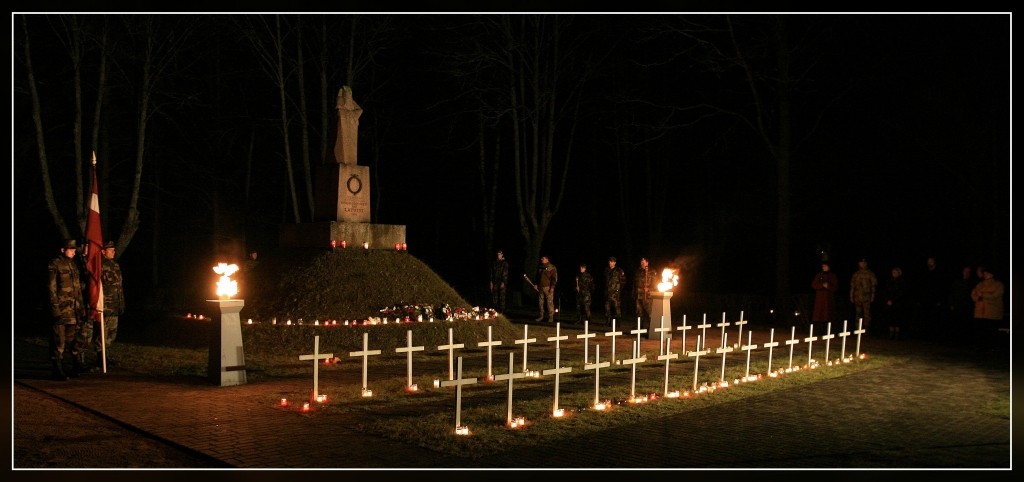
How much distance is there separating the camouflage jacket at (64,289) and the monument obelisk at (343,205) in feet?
24.1

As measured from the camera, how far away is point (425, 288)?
63.5ft

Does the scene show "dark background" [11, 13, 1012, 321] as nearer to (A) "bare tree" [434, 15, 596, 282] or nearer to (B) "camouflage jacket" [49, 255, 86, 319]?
(A) "bare tree" [434, 15, 596, 282]

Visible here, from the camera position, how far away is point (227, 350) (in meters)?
12.1

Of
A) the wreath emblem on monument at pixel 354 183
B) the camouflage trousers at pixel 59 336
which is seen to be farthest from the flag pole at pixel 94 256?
the wreath emblem on monument at pixel 354 183

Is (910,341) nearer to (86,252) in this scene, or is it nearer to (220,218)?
(86,252)

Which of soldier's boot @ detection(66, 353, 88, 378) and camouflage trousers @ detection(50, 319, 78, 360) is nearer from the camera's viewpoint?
camouflage trousers @ detection(50, 319, 78, 360)

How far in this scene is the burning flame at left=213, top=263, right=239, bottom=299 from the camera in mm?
12383

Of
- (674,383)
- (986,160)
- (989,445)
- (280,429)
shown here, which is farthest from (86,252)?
(986,160)

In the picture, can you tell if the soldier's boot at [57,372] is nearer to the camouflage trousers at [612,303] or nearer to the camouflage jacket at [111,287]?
the camouflage jacket at [111,287]

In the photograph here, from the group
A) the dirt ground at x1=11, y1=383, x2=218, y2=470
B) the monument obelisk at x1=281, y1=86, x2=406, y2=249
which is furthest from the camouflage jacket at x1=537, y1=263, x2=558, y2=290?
the dirt ground at x1=11, y1=383, x2=218, y2=470

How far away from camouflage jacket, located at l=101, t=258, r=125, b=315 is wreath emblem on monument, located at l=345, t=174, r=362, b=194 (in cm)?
658

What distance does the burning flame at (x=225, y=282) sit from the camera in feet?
40.6

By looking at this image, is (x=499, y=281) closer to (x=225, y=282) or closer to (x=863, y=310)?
(x=863, y=310)

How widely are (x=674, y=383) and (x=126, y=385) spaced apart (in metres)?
7.25
